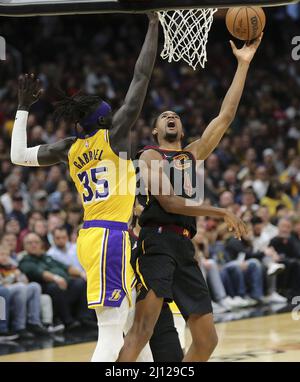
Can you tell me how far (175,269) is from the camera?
6102 millimetres

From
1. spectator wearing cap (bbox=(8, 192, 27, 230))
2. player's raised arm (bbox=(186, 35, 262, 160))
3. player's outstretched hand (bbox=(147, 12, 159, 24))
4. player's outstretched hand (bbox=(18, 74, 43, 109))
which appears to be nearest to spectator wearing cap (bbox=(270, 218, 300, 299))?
spectator wearing cap (bbox=(8, 192, 27, 230))

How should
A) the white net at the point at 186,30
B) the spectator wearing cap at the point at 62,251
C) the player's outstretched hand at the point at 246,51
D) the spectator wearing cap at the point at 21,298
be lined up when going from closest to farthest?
the player's outstretched hand at the point at 246,51 < the white net at the point at 186,30 < the spectator wearing cap at the point at 21,298 < the spectator wearing cap at the point at 62,251

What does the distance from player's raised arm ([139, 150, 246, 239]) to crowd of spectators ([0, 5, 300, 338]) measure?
807mm

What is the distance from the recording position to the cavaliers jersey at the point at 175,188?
6.16 metres

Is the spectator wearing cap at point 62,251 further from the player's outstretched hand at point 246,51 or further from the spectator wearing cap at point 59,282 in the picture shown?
the player's outstretched hand at point 246,51

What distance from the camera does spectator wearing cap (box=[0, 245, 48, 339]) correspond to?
30.5 feet

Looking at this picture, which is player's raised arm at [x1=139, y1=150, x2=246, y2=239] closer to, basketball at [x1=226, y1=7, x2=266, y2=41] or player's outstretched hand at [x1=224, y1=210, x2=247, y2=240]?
player's outstretched hand at [x1=224, y1=210, x2=247, y2=240]

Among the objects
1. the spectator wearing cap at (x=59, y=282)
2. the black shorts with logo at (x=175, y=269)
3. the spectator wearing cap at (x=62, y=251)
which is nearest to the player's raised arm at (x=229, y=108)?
the black shorts with logo at (x=175, y=269)

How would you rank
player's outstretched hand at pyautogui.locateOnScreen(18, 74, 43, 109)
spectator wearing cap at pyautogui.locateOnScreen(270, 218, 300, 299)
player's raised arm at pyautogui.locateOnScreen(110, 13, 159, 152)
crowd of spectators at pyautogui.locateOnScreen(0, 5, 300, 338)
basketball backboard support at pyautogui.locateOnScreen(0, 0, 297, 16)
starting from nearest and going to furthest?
player's raised arm at pyautogui.locateOnScreen(110, 13, 159, 152), basketball backboard support at pyautogui.locateOnScreen(0, 0, 297, 16), player's outstretched hand at pyautogui.locateOnScreen(18, 74, 43, 109), crowd of spectators at pyautogui.locateOnScreen(0, 5, 300, 338), spectator wearing cap at pyautogui.locateOnScreen(270, 218, 300, 299)

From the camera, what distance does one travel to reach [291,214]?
42.8ft

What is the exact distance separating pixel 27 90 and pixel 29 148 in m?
0.42

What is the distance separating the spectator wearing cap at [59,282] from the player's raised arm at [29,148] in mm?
3621

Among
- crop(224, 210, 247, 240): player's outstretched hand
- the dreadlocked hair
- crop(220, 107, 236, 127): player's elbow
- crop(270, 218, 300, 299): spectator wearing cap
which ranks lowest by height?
crop(270, 218, 300, 299): spectator wearing cap

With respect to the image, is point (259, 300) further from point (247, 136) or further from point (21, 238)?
point (247, 136)
